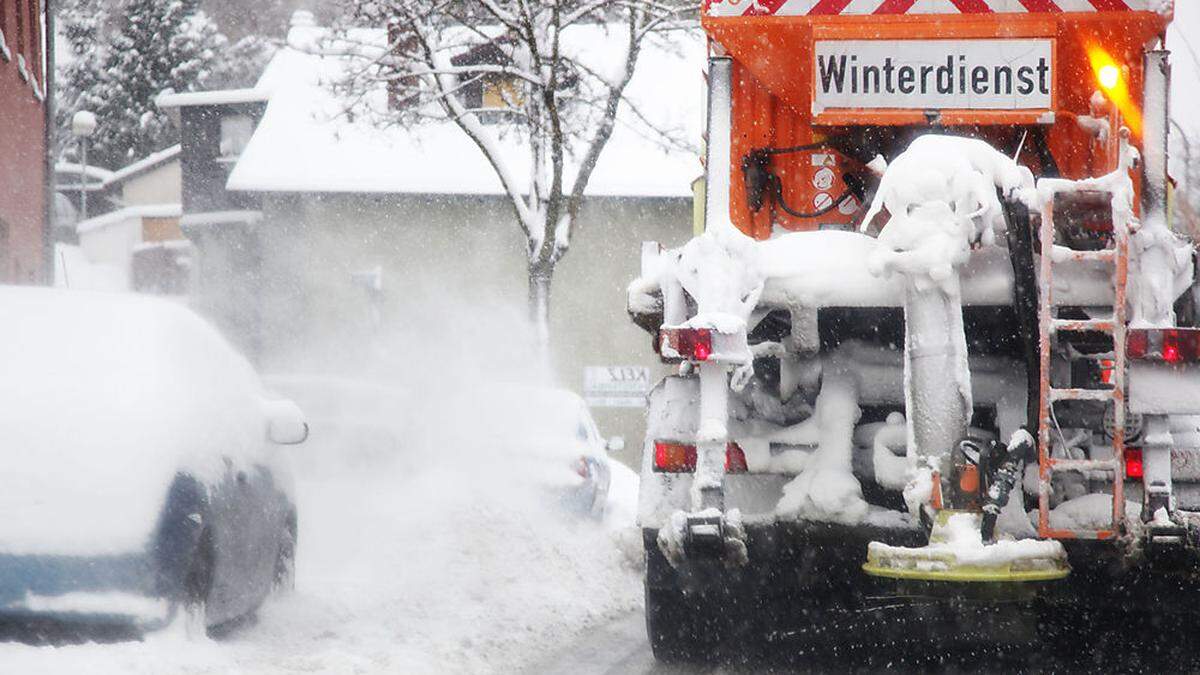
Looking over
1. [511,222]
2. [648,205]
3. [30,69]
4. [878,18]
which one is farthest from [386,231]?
[878,18]

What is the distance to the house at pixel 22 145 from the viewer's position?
1934 cm

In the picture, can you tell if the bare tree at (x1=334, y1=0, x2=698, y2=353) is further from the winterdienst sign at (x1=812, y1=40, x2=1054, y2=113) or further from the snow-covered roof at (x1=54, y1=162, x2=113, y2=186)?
the snow-covered roof at (x1=54, y1=162, x2=113, y2=186)

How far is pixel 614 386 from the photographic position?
28.9 meters

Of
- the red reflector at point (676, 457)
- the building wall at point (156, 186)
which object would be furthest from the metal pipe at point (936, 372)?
the building wall at point (156, 186)

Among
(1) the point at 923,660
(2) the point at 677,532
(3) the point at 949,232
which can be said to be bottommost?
(1) the point at 923,660

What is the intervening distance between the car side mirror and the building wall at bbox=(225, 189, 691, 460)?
77.6 feet

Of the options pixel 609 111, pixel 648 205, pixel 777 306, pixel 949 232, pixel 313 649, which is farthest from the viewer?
pixel 648 205

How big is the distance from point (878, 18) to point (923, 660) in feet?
8.65

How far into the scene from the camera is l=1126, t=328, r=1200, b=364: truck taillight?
4926mm

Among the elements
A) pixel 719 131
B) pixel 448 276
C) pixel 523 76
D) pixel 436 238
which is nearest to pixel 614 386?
pixel 448 276

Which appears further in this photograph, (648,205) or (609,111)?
(648,205)

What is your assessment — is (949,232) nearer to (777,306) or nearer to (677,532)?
(777,306)

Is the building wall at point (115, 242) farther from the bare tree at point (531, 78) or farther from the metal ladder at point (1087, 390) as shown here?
the metal ladder at point (1087, 390)

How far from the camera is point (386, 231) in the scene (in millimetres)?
31672
